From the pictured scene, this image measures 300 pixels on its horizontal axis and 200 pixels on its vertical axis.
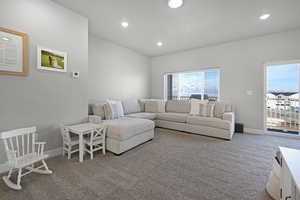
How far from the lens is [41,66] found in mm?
2174

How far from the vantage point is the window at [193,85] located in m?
4.58

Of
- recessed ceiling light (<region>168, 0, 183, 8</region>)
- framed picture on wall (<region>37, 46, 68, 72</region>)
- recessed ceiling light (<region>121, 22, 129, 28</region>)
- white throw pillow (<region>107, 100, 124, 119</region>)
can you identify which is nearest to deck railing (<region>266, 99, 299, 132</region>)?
recessed ceiling light (<region>168, 0, 183, 8</region>)

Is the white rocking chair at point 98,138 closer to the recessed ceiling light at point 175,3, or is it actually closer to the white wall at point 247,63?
the recessed ceiling light at point 175,3

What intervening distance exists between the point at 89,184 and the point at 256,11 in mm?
4025

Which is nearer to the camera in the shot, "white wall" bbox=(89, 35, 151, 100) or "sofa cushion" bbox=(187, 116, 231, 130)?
"sofa cushion" bbox=(187, 116, 231, 130)

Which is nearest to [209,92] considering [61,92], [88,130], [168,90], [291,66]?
[168,90]

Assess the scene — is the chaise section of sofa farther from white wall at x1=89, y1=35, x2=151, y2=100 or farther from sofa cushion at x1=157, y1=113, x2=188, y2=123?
white wall at x1=89, y1=35, x2=151, y2=100

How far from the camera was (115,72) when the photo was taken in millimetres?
4328

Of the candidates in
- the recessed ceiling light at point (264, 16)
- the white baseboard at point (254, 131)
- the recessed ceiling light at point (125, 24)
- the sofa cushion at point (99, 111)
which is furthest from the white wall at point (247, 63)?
the sofa cushion at point (99, 111)

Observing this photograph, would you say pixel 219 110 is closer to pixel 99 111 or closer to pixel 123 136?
pixel 123 136

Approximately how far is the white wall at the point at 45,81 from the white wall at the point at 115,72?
92cm

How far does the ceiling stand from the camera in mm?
2344

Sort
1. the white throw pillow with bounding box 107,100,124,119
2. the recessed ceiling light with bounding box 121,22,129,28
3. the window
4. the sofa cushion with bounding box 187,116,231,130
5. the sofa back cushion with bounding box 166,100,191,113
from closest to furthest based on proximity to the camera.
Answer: the recessed ceiling light with bounding box 121,22,129,28, the sofa cushion with bounding box 187,116,231,130, the white throw pillow with bounding box 107,100,124,119, the sofa back cushion with bounding box 166,100,191,113, the window

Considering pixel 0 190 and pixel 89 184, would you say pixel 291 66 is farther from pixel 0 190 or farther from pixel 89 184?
pixel 0 190
